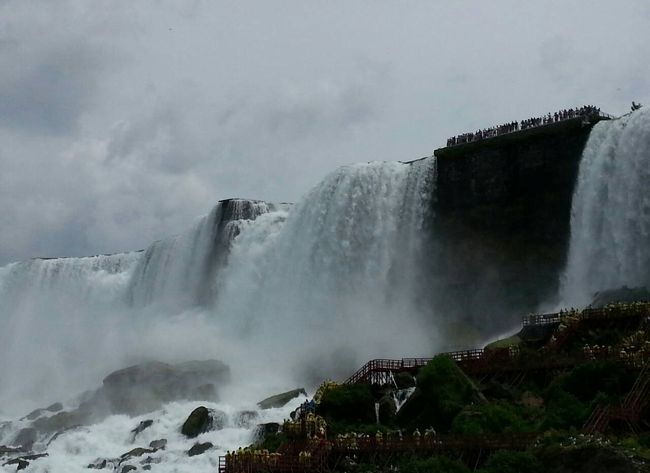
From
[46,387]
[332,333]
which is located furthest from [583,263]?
[46,387]

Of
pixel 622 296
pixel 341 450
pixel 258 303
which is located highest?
pixel 258 303

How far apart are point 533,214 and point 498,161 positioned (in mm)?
3702

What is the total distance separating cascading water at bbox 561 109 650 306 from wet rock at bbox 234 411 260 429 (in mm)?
15319

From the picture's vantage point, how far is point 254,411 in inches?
1479

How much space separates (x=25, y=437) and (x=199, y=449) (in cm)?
1683

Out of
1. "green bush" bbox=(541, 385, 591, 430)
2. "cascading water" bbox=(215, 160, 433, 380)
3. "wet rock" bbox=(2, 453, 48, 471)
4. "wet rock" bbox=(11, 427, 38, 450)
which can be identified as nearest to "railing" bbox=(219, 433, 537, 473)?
"green bush" bbox=(541, 385, 591, 430)

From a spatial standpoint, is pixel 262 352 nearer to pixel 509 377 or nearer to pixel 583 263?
pixel 583 263

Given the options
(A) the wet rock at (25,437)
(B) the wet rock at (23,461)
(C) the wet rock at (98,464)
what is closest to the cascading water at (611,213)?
(C) the wet rock at (98,464)

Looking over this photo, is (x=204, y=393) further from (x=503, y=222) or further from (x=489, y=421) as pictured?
(x=489, y=421)

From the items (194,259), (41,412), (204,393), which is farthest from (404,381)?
(194,259)

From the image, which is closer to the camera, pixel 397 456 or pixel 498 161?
pixel 397 456

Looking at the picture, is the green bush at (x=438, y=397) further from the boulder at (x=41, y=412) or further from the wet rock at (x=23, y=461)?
the boulder at (x=41, y=412)

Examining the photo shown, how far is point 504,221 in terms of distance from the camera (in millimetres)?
47219

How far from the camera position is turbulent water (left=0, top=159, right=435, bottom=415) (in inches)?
1960
